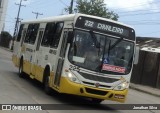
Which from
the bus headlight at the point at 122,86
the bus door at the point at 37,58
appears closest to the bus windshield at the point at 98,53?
the bus headlight at the point at 122,86

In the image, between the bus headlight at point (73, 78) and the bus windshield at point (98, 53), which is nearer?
the bus headlight at point (73, 78)

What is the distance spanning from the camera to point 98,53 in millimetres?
14125

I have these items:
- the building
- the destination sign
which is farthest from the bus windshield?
the building

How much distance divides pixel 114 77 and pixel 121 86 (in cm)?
38

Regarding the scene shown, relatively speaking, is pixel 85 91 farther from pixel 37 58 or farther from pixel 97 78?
pixel 37 58

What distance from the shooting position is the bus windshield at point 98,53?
14.0m

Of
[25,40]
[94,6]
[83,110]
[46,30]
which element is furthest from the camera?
[94,6]

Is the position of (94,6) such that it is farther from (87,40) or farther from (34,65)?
(87,40)

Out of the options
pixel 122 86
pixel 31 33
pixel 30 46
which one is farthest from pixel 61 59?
pixel 31 33

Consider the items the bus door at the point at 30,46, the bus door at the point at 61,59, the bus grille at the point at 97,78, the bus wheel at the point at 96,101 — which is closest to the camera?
the bus grille at the point at 97,78

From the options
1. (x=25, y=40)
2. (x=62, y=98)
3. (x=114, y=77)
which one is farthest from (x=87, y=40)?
(x=25, y=40)

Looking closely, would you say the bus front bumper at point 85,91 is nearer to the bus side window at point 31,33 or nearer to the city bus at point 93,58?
Answer: the city bus at point 93,58

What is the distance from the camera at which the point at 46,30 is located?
1775 centimetres

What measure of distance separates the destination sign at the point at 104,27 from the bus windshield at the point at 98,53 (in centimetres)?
19
